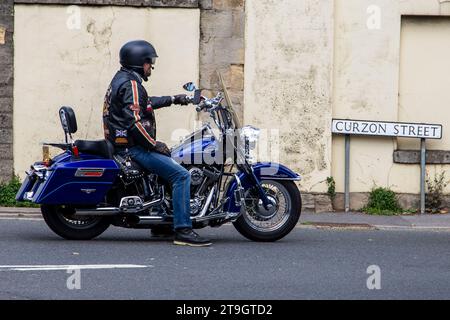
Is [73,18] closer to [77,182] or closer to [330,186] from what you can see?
[330,186]

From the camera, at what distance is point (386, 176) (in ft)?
50.1

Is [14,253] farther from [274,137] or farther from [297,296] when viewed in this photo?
[274,137]

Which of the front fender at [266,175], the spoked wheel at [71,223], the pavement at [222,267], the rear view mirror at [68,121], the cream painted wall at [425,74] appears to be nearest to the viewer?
the pavement at [222,267]

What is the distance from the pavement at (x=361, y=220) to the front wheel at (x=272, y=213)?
7.23 feet

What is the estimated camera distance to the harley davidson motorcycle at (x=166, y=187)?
11.1 metres

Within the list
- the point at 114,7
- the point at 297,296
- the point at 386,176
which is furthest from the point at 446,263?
the point at 114,7

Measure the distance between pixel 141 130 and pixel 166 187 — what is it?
2.21ft

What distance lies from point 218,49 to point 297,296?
682 centimetres

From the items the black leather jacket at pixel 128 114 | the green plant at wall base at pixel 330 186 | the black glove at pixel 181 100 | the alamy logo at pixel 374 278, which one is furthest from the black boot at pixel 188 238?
the green plant at wall base at pixel 330 186

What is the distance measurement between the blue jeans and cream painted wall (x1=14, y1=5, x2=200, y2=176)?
4.00 meters

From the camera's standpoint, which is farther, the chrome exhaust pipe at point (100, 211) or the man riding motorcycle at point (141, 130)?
the chrome exhaust pipe at point (100, 211)

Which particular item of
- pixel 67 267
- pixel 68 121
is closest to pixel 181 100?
pixel 68 121

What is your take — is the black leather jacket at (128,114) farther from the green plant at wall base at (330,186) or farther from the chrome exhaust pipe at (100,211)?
the green plant at wall base at (330,186)

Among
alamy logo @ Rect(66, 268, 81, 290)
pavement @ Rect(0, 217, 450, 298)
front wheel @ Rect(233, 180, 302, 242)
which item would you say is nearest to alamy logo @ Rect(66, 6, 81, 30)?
pavement @ Rect(0, 217, 450, 298)
